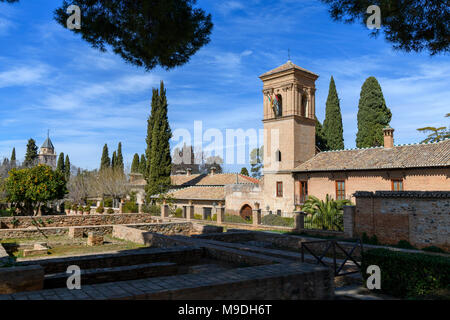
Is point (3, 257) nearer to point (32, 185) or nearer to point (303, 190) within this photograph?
point (32, 185)

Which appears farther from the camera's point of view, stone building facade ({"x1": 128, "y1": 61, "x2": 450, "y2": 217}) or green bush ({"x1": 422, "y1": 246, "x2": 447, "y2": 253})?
stone building facade ({"x1": 128, "y1": 61, "x2": 450, "y2": 217})

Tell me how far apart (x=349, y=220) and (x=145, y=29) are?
13406mm

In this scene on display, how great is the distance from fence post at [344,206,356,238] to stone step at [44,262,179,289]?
1171 cm

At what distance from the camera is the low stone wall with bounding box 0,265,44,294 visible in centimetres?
555

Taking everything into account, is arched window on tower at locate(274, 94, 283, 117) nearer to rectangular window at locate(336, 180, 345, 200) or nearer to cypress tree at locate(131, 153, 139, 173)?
rectangular window at locate(336, 180, 345, 200)

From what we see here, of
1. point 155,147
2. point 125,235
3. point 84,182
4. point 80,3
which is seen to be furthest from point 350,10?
point 84,182

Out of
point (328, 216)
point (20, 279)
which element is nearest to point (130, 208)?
point (328, 216)

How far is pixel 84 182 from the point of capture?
47.9 m

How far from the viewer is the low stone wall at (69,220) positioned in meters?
19.6

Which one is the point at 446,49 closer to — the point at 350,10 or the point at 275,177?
the point at 350,10

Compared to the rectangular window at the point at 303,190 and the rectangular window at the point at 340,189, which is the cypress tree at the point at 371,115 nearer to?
the rectangular window at the point at 303,190

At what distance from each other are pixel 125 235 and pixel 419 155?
62.3 feet

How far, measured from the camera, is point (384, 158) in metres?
24.3

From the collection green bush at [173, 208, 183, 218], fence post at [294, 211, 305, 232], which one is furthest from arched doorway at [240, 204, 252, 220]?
fence post at [294, 211, 305, 232]
